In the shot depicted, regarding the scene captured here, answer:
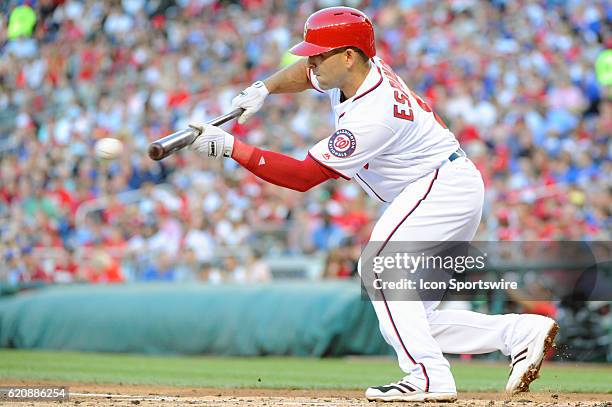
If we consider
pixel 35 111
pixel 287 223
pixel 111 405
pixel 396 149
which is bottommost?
pixel 35 111

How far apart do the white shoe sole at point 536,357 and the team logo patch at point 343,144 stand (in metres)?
1.53

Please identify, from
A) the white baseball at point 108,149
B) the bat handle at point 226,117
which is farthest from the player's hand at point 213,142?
the white baseball at point 108,149

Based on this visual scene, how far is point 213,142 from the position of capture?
18.8 feet

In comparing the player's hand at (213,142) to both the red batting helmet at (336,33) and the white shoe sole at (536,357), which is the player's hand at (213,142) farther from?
the white shoe sole at (536,357)

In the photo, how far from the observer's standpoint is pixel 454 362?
1112cm

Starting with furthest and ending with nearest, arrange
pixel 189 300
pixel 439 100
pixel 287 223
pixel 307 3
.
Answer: pixel 307 3 → pixel 439 100 → pixel 287 223 → pixel 189 300

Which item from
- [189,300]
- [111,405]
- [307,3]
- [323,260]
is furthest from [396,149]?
[307,3]

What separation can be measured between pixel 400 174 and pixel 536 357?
50.9 inches

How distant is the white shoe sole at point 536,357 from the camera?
5941mm

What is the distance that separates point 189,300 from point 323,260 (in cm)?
257

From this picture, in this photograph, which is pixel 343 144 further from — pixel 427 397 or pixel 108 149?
pixel 108 149

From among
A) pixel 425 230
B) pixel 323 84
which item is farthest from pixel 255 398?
pixel 323 84

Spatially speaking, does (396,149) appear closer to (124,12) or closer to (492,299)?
(492,299)

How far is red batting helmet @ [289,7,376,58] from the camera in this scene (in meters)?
5.84
